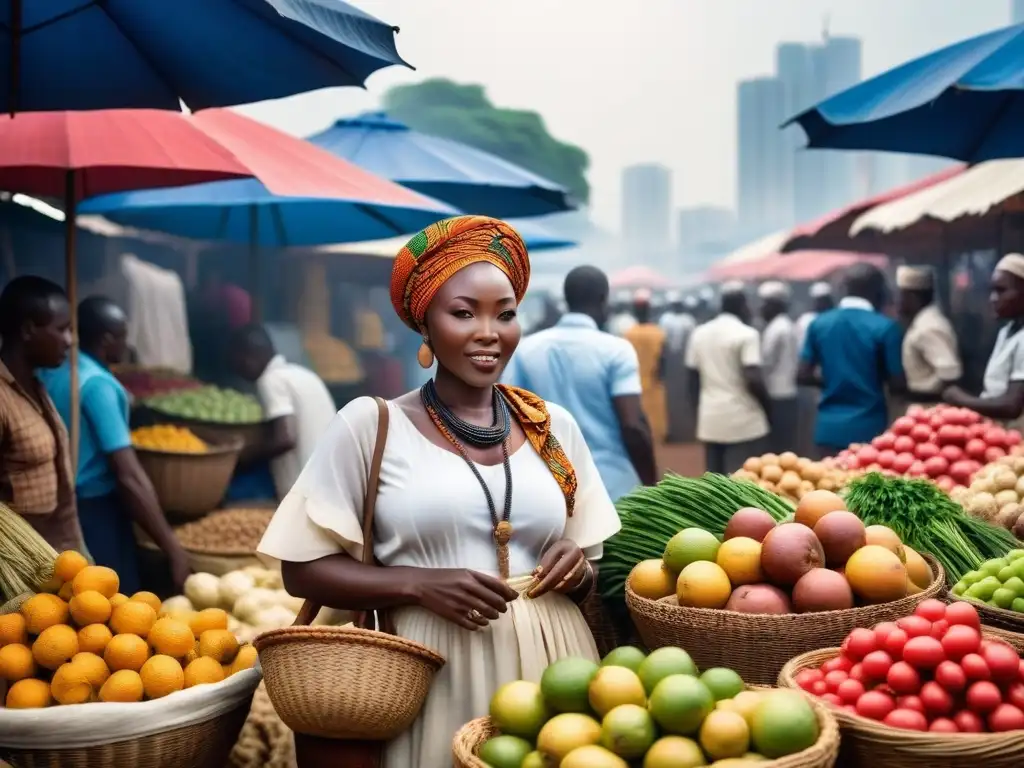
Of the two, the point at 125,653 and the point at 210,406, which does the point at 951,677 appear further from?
the point at 210,406

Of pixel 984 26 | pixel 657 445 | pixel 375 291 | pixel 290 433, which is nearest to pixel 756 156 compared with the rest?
pixel 984 26

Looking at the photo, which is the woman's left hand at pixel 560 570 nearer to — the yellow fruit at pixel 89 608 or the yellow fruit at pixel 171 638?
the yellow fruit at pixel 171 638

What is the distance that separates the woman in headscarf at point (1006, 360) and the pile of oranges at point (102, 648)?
432 centimetres

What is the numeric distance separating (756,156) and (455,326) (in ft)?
216

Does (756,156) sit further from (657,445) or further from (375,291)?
(657,445)

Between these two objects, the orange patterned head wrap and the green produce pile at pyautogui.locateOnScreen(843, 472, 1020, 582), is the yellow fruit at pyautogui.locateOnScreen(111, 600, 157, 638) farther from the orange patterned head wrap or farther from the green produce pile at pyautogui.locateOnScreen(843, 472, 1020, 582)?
the green produce pile at pyautogui.locateOnScreen(843, 472, 1020, 582)

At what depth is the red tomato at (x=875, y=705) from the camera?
228 centimetres

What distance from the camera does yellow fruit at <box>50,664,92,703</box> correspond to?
2895 millimetres

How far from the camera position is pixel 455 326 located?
257 cm

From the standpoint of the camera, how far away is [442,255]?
2.58 metres

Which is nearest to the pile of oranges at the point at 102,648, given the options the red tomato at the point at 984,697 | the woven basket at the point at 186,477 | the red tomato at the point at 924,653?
the red tomato at the point at 924,653

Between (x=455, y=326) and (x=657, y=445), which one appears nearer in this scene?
(x=455, y=326)

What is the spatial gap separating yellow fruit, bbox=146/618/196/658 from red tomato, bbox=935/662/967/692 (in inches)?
73.1

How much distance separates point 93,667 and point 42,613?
0.82ft
